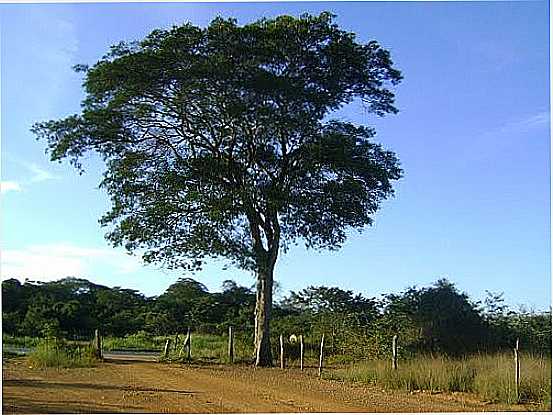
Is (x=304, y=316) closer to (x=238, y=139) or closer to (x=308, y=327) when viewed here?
(x=308, y=327)

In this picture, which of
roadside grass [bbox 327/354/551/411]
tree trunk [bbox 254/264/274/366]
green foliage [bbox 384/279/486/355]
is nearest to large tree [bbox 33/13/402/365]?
tree trunk [bbox 254/264/274/366]

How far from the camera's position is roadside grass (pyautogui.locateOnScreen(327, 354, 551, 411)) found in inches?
419

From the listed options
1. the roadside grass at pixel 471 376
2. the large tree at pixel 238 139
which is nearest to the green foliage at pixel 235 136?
the large tree at pixel 238 139

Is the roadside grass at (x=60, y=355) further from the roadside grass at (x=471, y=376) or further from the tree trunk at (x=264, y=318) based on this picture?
→ the roadside grass at (x=471, y=376)

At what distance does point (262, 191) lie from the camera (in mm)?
16812

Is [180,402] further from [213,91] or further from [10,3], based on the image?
[213,91]

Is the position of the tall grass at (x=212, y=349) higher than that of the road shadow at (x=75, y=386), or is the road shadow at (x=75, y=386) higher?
the tall grass at (x=212, y=349)

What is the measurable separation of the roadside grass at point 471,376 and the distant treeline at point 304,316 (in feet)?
7.80

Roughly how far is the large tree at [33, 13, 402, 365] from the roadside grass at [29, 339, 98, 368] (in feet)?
7.56

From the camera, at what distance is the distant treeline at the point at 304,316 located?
16.2m

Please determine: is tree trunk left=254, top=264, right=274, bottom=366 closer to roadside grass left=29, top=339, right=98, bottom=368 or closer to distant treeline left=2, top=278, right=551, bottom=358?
distant treeline left=2, top=278, right=551, bottom=358

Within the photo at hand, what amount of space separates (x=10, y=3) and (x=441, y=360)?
8.38 metres

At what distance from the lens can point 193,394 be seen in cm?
1088

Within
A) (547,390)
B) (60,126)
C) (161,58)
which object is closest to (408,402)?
(547,390)
